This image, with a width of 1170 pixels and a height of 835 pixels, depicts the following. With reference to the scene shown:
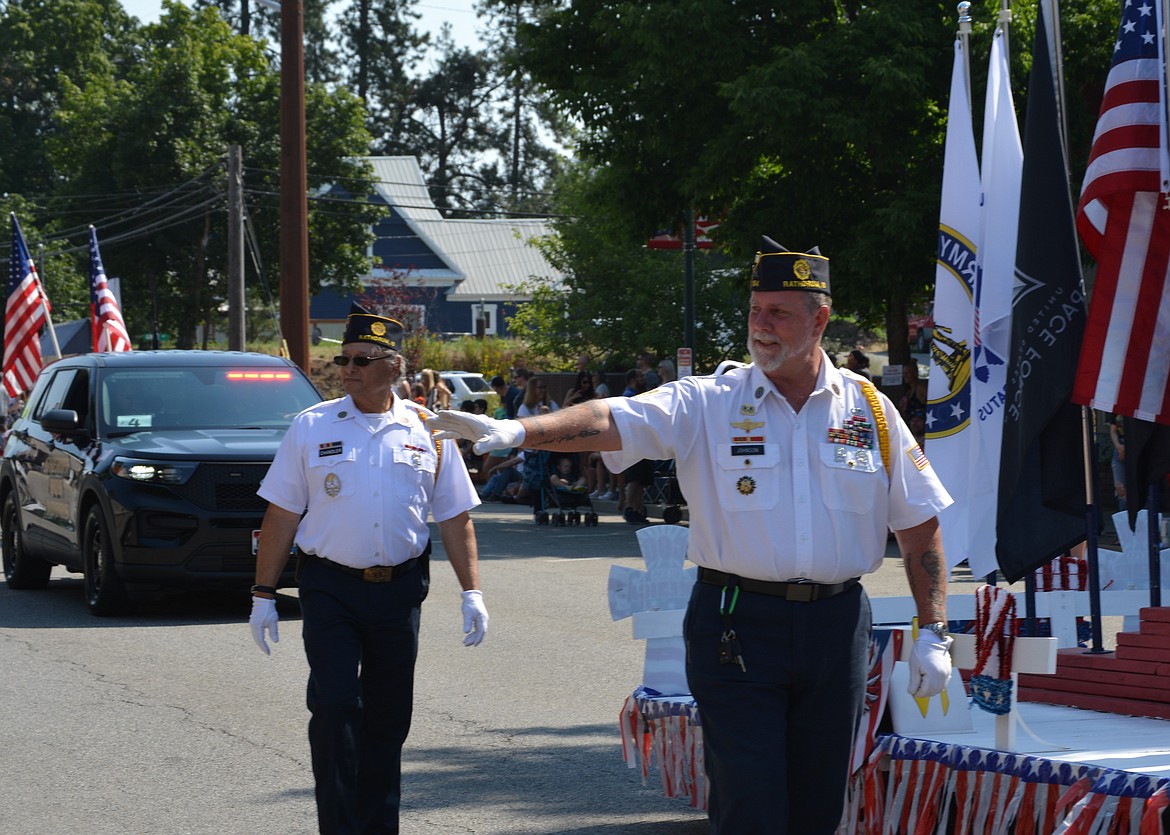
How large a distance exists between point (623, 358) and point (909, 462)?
2941cm

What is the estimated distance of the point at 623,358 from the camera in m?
34.0

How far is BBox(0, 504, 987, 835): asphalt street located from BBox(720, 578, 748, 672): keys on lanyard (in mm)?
2186

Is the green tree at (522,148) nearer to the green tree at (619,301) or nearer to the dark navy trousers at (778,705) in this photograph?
the green tree at (619,301)

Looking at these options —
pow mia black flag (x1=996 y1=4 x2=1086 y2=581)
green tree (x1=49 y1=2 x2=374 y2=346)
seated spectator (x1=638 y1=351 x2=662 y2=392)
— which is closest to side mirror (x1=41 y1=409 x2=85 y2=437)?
pow mia black flag (x1=996 y1=4 x2=1086 y2=581)

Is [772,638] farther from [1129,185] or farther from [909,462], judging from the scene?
[1129,185]

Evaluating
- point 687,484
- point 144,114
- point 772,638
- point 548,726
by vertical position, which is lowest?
point 548,726

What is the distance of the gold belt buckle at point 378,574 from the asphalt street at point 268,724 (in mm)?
1205

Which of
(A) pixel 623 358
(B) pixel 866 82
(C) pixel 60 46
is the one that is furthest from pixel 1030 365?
(C) pixel 60 46

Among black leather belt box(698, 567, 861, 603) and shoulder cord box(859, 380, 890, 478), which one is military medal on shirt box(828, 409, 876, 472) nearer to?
shoulder cord box(859, 380, 890, 478)

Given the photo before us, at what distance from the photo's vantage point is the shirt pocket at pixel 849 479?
174 inches

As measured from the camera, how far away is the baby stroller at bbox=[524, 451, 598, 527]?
1970 centimetres

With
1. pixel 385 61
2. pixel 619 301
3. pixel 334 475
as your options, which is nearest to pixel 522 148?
pixel 385 61

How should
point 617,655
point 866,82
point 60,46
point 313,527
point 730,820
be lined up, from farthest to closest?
point 60,46
point 866,82
point 617,655
point 313,527
point 730,820

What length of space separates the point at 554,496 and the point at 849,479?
15340 mm
